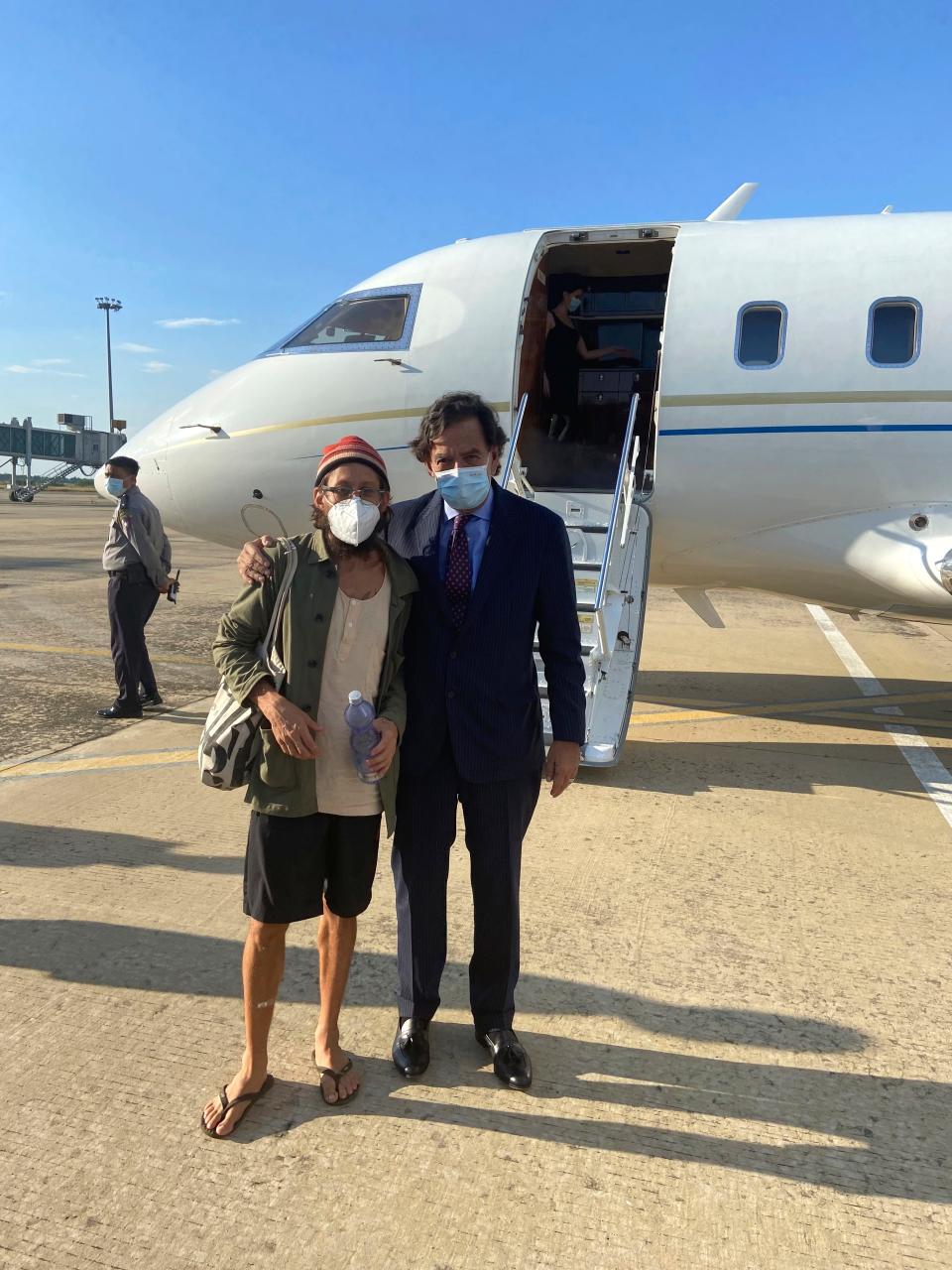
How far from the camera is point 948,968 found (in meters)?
3.45

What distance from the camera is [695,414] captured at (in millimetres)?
5961

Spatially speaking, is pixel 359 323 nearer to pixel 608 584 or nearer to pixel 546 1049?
pixel 608 584

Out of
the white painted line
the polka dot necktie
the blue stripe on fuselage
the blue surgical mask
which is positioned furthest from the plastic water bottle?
the blue stripe on fuselage

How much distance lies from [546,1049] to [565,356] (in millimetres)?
6327

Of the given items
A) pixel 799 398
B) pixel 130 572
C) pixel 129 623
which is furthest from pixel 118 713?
pixel 799 398

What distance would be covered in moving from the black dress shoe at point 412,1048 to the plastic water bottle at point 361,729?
0.96 m

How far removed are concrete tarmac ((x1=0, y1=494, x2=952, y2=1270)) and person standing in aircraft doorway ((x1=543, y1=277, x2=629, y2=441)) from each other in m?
3.80

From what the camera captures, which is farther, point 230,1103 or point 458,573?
point 458,573

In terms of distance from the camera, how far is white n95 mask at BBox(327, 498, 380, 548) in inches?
92.0

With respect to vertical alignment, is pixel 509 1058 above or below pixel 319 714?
below

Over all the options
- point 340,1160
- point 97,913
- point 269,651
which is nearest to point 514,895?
point 340,1160

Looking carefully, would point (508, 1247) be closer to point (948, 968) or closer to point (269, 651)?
point (269, 651)

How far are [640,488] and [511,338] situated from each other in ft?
4.74

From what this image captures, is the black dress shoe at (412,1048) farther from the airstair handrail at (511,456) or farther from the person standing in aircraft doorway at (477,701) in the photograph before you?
the airstair handrail at (511,456)
